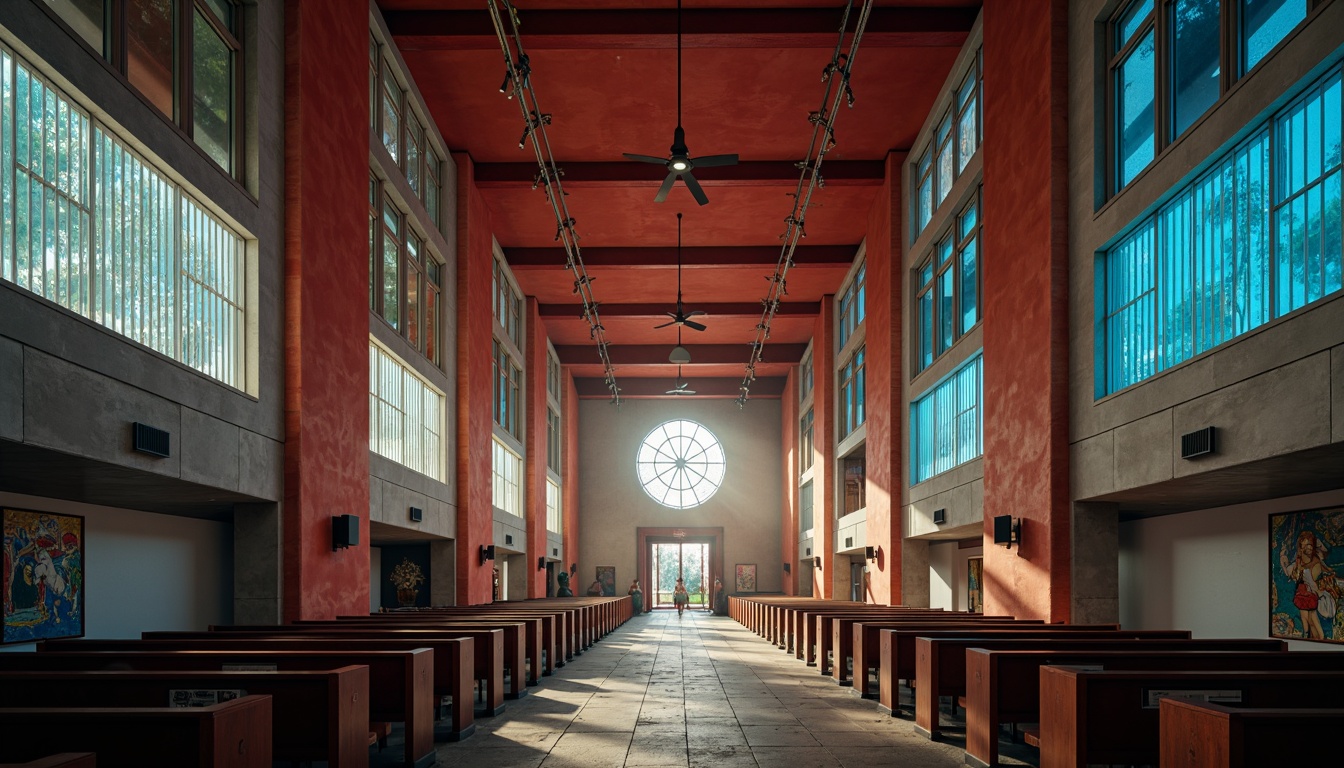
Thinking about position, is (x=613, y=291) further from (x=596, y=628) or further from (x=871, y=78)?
(x=871, y=78)

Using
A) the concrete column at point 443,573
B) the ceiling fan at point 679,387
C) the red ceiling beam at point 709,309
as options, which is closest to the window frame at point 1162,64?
the concrete column at point 443,573

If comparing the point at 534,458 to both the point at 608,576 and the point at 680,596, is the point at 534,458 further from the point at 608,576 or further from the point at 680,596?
the point at 680,596

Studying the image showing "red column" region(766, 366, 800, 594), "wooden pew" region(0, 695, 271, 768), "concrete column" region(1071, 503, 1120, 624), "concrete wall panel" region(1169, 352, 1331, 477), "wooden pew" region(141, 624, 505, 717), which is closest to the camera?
"wooden pew" region(0, 695, 271, 768)

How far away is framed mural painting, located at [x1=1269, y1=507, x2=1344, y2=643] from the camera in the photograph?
8.41 meters

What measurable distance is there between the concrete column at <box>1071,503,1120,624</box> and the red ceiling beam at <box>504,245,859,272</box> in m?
12.6

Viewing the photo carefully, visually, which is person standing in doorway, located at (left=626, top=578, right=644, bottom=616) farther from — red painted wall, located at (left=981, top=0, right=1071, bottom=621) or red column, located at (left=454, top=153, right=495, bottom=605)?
red painted wall, located at (left=981, top=0, right=1071, bottom=621)

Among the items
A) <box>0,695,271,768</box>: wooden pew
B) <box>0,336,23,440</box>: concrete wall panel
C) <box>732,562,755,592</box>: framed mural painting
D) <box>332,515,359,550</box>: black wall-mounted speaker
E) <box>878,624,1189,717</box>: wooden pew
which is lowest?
<box>732,562,755,592</box>: framed mural painting


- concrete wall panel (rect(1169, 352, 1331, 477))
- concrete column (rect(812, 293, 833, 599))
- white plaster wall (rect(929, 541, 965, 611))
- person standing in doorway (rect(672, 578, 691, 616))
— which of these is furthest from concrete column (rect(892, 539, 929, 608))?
person standing in doorway (rect(672, 578, 691, 616))

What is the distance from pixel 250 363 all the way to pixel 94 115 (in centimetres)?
280

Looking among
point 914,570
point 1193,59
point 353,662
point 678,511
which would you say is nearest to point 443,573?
point 914,570

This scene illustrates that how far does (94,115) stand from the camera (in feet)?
23.9

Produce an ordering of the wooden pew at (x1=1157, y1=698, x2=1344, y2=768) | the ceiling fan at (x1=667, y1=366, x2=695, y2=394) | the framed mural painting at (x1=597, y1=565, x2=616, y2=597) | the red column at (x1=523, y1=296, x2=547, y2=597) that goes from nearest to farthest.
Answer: the wooden pew at (x1=1157, y1=698, x2=1344, y2=768), the red column at (x1=523, y1=296, x2=547, y2=597), the ceiling fan at (x1=667, y1=366, x2=695, y2=394), the framed mural painting at (x1=597, y1=565, x2=616, y2=597)

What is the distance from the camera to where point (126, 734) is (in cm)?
399

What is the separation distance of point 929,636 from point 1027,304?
463 cm
